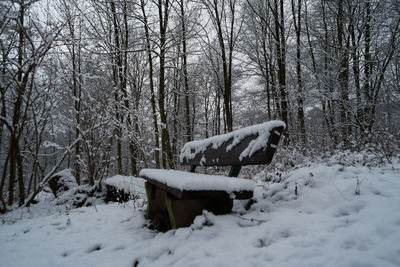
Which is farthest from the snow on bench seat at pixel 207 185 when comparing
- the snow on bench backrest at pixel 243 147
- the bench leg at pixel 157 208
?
the bench leg at pixel 157 208

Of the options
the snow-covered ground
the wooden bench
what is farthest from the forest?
the wooden bench

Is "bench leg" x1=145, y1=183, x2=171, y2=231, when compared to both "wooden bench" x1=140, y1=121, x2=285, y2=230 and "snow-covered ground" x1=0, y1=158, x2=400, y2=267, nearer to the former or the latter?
"wooden bench" x1=140, y1=121, x2=285, y2=230

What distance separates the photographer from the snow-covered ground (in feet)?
3.95

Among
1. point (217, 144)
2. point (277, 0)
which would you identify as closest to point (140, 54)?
point (277, 0)

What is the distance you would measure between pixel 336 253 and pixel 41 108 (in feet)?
18.6

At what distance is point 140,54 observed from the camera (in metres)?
8.89

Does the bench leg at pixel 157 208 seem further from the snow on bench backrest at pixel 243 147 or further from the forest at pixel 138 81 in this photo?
the forest at pixel 138 81

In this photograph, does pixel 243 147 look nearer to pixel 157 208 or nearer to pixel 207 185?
pixel 207 185

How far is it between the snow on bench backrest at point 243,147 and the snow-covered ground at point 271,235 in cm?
49

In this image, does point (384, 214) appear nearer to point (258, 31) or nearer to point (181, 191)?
point (181, 191)

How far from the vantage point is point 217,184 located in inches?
61.3

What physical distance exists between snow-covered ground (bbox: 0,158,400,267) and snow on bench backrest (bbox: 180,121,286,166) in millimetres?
487

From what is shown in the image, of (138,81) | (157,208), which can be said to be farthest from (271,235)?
(138,81)

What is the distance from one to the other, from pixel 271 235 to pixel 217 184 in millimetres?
505
